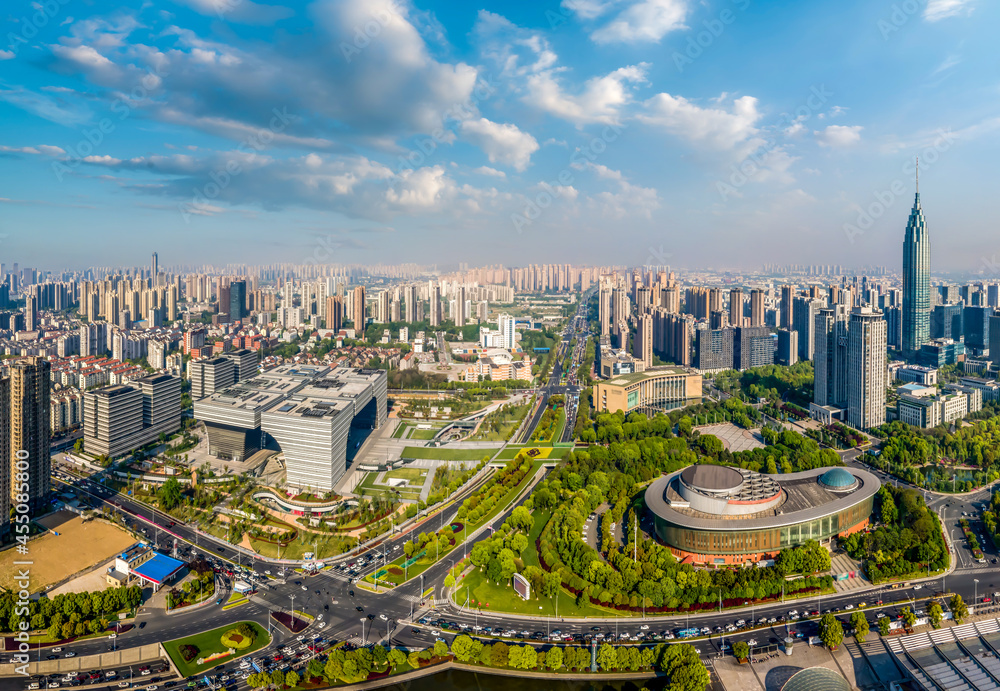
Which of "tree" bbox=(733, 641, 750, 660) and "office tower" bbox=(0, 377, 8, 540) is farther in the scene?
"office tower" bbox=(0, 377, 8, 540)

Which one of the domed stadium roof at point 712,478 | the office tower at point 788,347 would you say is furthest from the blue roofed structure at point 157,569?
the office tower at point 788,347

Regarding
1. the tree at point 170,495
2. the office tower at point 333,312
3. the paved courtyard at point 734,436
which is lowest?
the tree at point 170,495

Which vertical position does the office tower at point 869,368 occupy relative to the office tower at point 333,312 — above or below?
below

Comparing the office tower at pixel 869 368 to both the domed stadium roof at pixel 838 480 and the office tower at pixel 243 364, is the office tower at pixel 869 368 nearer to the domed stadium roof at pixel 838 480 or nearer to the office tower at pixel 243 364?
the domed stadium roof at pixel 838 480

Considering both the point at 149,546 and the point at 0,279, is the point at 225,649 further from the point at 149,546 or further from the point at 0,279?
the point at 0,279

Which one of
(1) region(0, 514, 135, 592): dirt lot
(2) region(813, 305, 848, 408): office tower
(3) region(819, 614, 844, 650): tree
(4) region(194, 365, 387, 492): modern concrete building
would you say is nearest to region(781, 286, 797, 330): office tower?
(2) region(813, 305, 848, 408): office tower

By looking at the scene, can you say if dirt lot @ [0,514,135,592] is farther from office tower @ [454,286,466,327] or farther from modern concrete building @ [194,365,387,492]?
office tower @ [454,286,466,327]
